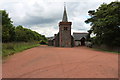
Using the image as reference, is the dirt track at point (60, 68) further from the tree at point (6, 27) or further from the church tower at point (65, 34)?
the church tower at point (65, 34)

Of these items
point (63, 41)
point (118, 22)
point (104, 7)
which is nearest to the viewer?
point (118, 22)

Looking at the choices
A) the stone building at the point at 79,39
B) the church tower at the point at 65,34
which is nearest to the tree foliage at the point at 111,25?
the church tower at the point at 65,34

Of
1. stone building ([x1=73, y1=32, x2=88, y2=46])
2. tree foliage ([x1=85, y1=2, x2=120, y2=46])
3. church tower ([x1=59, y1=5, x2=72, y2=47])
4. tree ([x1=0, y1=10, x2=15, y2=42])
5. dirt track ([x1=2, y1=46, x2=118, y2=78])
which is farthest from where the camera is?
stone building ([x1=73, y1=32, x2=88, y2=46])

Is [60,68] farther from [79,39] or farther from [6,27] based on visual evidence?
[79,39]

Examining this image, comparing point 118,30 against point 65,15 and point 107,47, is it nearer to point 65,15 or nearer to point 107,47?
point 107,47

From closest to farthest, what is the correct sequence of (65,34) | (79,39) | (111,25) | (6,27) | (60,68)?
(60,68)
(111,25)
(6,27)
(65,34)
(79,39)

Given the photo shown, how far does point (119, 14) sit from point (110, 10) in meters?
1.62

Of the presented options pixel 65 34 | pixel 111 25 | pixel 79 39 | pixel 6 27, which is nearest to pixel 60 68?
pixel 111 25

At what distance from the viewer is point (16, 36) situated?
41844 millimetres

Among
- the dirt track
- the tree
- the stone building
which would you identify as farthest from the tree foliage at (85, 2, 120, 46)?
the tree

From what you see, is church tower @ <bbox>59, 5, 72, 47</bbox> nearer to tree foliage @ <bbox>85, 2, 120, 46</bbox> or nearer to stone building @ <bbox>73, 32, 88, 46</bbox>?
stone building @ <bbox>73, 32, 88, 46</bbox>

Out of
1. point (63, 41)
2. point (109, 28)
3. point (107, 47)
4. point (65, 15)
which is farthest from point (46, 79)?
point (65, 15)

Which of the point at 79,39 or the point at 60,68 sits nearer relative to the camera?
the point at 60,68

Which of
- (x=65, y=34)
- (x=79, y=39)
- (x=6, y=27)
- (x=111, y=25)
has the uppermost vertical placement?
(x=6, y=27)
